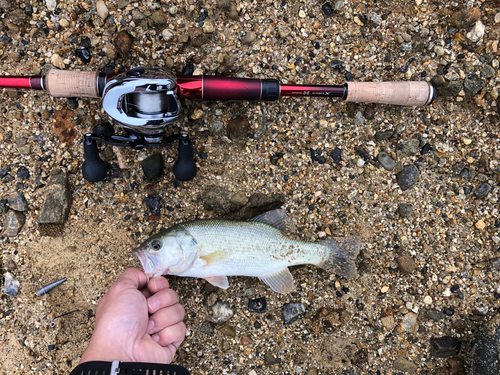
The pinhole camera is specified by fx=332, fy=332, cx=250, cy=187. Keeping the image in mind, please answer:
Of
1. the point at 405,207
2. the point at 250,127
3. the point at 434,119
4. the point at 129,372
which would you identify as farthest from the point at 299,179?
the point at 129,372

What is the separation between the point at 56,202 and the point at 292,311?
2.36 m

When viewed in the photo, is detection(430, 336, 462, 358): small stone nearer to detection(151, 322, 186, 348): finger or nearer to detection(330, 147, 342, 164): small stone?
detection(330, 147, 342, 164): small stone

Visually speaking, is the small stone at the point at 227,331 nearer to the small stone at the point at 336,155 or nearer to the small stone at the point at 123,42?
the small stone at the point at 336,155

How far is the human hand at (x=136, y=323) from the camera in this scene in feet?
7.86

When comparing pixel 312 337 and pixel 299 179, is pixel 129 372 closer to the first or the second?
pixel 312 337

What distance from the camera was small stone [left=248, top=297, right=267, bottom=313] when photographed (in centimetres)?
308

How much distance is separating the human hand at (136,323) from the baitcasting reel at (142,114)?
95cm

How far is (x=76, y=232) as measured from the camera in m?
3.03

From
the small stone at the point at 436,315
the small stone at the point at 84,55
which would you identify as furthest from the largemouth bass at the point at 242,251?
the small stone at the point at 84,55

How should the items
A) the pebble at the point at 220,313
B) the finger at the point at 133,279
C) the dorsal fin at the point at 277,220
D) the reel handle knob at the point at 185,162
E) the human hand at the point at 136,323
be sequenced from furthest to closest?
the pebble at the point at 220,313 < the dorsal fin at the point at 277,220 < the reel handle knob at the point at 185,162 < the finger at the point at 133,279 < the human hand at the point at 136,323

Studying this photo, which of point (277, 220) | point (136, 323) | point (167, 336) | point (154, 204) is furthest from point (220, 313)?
point (154, 204)

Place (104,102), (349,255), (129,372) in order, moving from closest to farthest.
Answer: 1. (129,372)
2. (104,102)
3. (349,255)

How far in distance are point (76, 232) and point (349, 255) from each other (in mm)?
2474

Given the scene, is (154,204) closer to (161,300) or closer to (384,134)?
(161,300)
